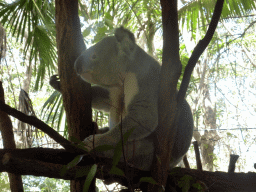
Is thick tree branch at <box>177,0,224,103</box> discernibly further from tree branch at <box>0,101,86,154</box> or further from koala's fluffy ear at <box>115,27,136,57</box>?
koala's fluffy ear at <box>115,27,136,57</box>

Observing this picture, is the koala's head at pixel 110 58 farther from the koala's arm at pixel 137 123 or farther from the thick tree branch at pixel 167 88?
the thick tree branch at pixel 167 88

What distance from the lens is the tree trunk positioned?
1.57 meters

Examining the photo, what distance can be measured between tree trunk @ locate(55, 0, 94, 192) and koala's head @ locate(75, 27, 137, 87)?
5.7 inches

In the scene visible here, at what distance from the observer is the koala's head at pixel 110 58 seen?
1841 millimetres

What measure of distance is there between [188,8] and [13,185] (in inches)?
117

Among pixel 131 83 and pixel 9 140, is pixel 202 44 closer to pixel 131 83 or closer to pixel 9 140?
pixel 131 83

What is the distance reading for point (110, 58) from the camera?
1.92 metres

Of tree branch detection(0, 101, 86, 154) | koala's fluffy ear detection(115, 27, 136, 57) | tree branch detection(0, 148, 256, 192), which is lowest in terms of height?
tree branch detection(0, 148, 256, 192)

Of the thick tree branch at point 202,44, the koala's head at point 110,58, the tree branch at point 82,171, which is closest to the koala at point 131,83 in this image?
the koala's head at point 110,58

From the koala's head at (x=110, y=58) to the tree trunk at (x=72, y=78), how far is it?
0.48 feet

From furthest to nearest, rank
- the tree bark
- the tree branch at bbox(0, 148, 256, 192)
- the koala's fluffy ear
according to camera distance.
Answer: the koala's fluffy ear, the tree bark, the tree branch at bbox(0, 148, 256, 192)

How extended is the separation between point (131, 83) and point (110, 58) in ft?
Result: 0.92

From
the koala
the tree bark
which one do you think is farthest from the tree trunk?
the tree bark

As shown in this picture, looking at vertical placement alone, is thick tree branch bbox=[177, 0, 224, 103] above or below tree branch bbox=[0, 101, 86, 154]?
above
